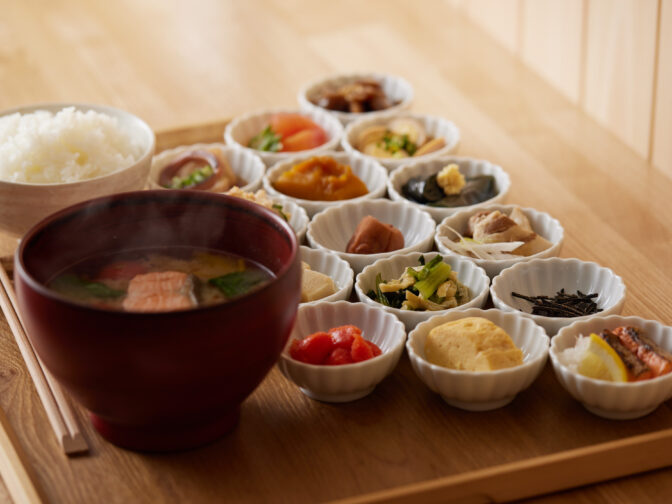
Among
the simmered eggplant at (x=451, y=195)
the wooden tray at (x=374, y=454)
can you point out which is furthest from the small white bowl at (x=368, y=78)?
the wooden tray at (x=374, y=454)

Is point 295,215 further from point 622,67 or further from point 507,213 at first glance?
Result: point 622,67

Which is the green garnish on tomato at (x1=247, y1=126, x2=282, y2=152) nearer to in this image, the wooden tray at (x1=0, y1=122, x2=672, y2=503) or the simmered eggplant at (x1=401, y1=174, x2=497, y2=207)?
the simmered eggplant at (x1=401, y1=174, x2=497, y2=207)

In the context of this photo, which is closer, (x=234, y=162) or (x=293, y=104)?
(x=234, y=162)

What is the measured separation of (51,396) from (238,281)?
0.36 m

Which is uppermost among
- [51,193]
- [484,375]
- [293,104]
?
[51,193]

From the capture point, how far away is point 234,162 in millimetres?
2193

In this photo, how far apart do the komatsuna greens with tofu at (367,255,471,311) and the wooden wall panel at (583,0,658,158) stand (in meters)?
0.88

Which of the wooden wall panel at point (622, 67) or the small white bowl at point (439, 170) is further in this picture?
the wooden wall panel at point (622, 67)

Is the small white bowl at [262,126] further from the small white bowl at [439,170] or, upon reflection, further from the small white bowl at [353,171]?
the small white bowl at [439,170]

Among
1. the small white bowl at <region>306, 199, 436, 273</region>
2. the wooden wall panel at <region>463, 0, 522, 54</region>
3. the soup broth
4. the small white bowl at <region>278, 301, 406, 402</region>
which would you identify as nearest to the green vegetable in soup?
the soup broth

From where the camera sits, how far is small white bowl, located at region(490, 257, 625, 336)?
165 centimetres

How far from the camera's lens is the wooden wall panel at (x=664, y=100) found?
2.14 meters

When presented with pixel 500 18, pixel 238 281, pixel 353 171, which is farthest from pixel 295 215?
pixel 500 18

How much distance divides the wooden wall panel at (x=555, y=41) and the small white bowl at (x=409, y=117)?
0.48m
